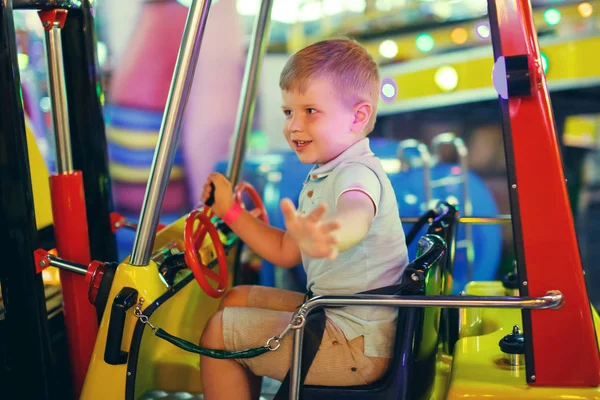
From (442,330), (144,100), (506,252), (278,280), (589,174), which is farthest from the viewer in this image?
(589,174)

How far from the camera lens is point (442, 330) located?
182 centimetres

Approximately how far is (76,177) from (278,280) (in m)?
1.98

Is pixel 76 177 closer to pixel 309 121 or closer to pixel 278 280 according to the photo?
pixel 309 121

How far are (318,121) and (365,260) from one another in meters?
0.28

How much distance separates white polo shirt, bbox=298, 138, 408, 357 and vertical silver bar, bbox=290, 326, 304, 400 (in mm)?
142

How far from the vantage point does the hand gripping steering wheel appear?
4.57 feet

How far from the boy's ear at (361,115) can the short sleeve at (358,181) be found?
0.32 feet

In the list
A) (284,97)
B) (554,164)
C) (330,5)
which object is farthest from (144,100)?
(554,164)

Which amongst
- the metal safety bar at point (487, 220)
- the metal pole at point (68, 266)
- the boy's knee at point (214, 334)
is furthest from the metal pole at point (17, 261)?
→ the metal safety bar at point (487, 220)

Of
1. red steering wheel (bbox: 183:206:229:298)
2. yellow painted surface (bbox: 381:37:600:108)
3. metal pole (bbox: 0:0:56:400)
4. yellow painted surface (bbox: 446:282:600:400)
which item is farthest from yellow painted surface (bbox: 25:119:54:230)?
yellow painted surface (bbox: 381:37:600:108)

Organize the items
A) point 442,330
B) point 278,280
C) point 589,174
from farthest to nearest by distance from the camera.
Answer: point 589,174
point 278,280
point 442,330

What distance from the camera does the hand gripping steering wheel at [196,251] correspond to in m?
1.39

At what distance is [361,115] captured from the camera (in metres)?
1.39

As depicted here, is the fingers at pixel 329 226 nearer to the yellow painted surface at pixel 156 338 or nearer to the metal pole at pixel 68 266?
the yellow painted surface at pixel 156 338
